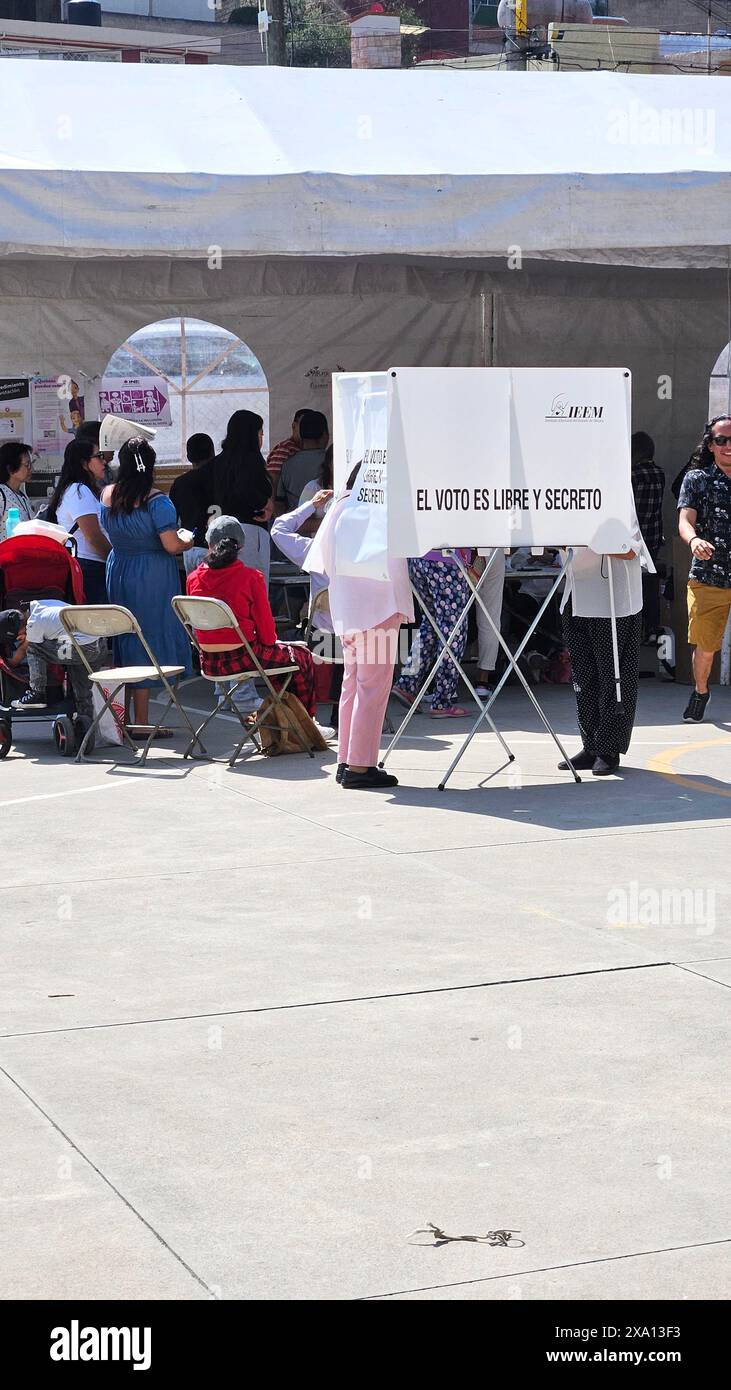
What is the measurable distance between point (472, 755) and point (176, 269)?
6020 millimetres

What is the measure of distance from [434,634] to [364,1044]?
21.1ft

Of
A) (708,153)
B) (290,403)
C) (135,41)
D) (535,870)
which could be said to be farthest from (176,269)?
(135,41)

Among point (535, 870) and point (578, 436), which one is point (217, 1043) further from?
point (578, 436)

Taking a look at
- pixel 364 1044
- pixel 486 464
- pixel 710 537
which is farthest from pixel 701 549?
pixel 364 1044

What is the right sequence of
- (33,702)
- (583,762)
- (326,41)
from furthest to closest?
(326,41) → (33,702) → (583,762)

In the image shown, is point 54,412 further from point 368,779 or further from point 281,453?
point 368,779

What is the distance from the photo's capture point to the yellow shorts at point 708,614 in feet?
35.2

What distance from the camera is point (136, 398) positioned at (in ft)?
50.4

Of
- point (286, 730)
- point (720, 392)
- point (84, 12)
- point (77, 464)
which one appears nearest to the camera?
point (286, 730)

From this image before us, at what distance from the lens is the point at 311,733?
995 cm

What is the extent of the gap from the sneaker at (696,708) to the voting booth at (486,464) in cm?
226

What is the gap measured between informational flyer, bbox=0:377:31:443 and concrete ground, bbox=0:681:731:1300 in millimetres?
6070
